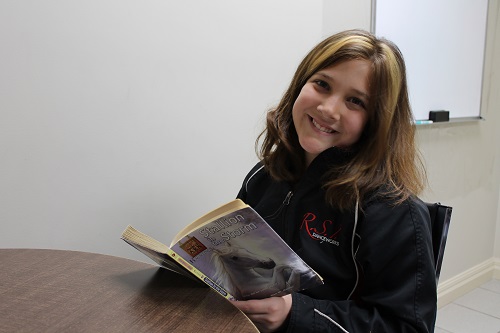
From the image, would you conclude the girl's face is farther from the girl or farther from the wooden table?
the wooden table

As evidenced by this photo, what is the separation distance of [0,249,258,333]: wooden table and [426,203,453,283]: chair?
1.72 ft

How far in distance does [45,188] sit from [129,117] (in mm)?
276

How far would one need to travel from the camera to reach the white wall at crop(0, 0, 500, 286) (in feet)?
3.56

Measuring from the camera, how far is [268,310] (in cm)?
83

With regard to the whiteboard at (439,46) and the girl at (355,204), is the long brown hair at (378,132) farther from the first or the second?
the whiteboard at (439,46)

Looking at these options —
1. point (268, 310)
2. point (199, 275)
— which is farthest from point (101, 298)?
point (268, 310)

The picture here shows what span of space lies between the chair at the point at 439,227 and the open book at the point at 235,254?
0.38 m

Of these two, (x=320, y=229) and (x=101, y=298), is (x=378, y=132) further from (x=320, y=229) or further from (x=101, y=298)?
(x=101, y=298)

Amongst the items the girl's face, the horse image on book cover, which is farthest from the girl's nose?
the horse image on book cover

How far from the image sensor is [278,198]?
1.14 m

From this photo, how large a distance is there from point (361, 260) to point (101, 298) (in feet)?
1.65

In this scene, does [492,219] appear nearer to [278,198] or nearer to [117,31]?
[278,198]

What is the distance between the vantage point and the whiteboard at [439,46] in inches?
80.9

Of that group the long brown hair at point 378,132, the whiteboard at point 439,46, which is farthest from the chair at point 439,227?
the whiteboard at point 439,46
